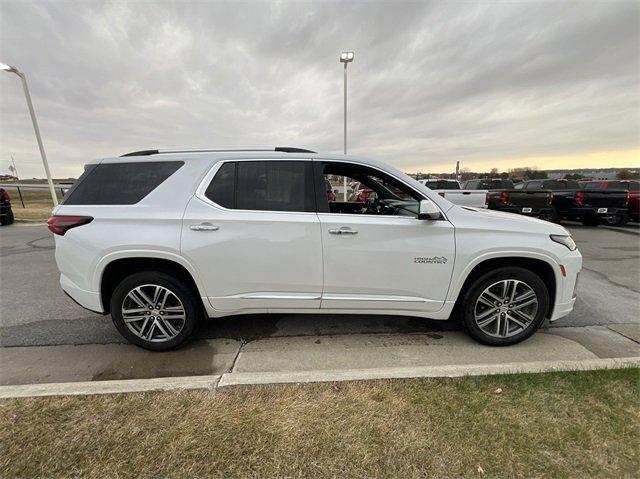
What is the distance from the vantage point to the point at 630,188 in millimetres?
11750

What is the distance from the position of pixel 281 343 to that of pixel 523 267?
2558 millimetres

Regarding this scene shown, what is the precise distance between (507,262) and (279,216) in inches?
89.6

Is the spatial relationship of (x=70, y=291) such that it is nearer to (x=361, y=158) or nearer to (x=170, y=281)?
(x=170, y=281)

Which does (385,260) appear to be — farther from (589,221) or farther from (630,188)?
(630,188)

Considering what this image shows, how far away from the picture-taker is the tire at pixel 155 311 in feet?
9.98

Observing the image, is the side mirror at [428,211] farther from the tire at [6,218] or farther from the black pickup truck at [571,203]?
the tire at [6,218]

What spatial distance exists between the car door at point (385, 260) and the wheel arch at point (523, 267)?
0.86 ft

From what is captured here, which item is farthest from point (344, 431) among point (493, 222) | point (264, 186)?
point (493, 222)

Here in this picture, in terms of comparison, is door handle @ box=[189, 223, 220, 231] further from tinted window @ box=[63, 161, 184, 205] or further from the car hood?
the car hood

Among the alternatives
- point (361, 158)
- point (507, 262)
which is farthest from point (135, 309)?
point (507, 262)

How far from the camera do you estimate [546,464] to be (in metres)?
1.84

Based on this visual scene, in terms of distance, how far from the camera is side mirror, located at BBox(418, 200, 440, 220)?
284 centimetres

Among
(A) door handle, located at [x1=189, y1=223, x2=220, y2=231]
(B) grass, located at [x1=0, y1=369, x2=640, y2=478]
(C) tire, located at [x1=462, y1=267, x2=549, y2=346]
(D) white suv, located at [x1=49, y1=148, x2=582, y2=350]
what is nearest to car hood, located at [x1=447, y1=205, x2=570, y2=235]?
(D) white suv, located at [x1=49, y1=148, x2=582, y2=350]

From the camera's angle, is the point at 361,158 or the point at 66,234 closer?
the point at 66,234
